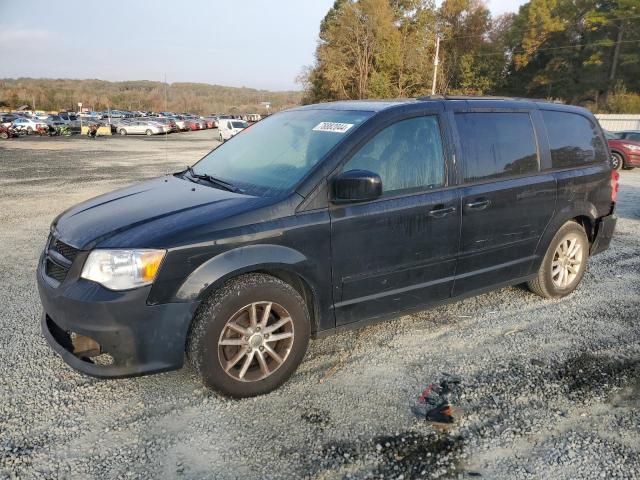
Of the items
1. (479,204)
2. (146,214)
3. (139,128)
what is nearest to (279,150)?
(146,214)

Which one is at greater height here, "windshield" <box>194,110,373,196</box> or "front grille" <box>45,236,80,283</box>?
"windshield" <box>194,110,373,196</box>

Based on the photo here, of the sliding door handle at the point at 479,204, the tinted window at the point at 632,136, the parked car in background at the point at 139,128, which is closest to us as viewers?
the sliding door handle at the point at 479,204

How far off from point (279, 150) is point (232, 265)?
1189mm

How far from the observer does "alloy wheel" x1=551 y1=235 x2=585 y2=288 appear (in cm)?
461

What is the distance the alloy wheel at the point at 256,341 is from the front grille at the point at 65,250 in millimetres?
977

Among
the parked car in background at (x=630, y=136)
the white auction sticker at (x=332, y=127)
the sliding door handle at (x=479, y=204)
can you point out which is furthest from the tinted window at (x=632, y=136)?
the white auction sticker at (x=332, y=127)

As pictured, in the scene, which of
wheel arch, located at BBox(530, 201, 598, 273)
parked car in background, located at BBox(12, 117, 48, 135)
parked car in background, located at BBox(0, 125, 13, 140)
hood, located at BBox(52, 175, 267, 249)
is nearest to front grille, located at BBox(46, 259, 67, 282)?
hood, located at BBox(52, 175, 267, 249)

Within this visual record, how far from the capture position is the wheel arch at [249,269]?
8.95 feet

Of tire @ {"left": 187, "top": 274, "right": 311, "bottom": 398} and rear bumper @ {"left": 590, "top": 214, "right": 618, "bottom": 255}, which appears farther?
rear bumper @ {"left": 590, "top": 214, "right": 618, "bottom": 255}

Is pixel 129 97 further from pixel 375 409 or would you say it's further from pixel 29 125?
pixel 375 409

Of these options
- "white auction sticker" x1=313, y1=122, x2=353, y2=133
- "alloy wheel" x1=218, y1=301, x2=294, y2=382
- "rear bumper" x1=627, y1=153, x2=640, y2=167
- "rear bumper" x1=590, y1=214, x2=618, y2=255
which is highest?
"white auction sticker" x1=313, y1=122, x2=353, y2=133

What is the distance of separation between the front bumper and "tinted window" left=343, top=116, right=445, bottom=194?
147 centimetres

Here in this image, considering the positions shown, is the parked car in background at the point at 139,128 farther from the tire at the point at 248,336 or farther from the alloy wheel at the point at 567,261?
the tire at the point at 248,336

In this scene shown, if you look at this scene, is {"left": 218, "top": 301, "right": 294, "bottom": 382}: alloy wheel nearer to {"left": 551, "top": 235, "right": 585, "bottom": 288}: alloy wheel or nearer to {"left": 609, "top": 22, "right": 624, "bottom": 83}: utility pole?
{"left": 551, "top": 235, "right": 585, "bottom": 288}: alloy wheel
